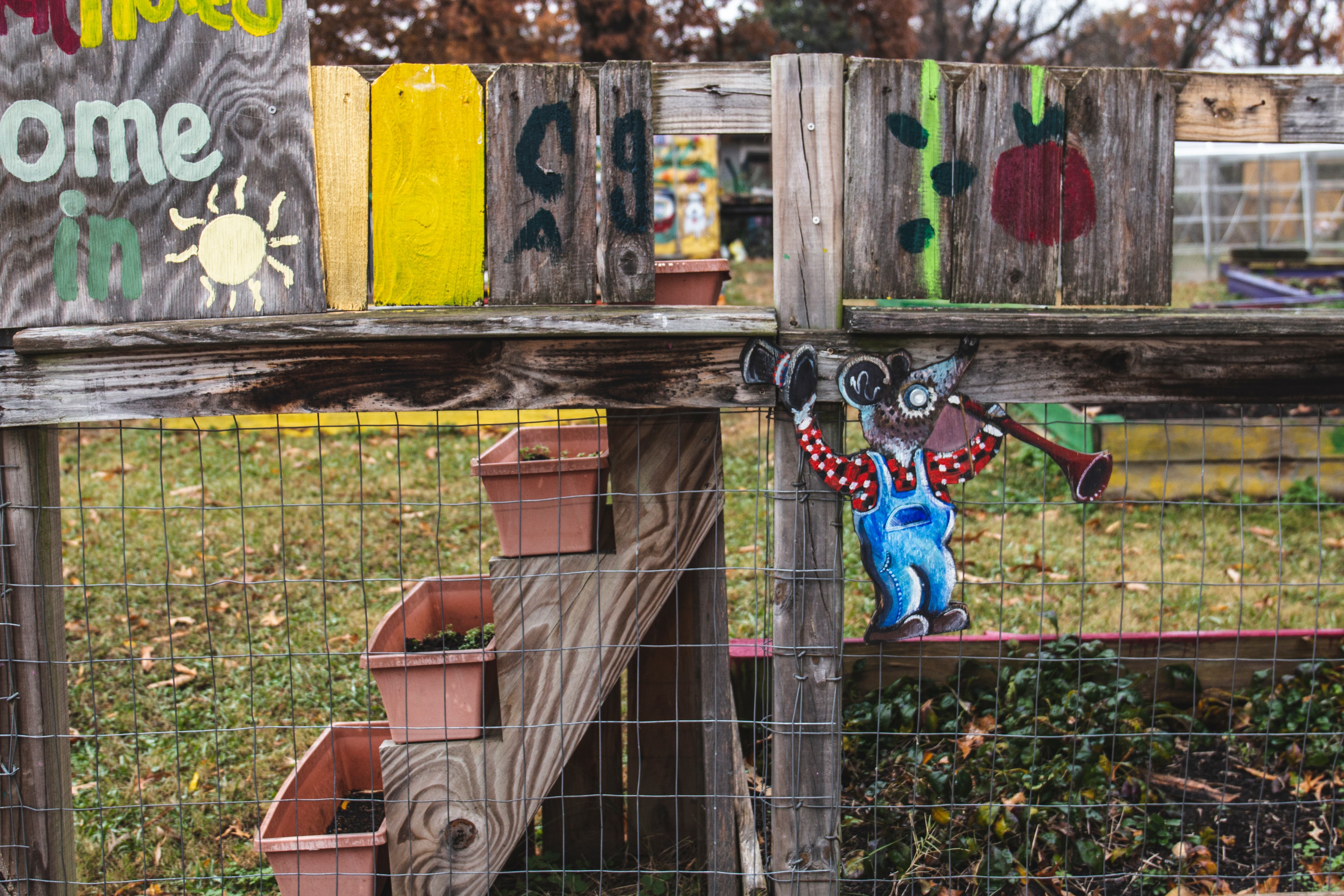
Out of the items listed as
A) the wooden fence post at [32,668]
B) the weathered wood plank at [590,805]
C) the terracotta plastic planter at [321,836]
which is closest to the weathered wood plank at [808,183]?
the weathered wood plank at [590,805]

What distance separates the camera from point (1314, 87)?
94.0 inches

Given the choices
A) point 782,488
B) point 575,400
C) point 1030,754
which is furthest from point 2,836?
point 1030,754

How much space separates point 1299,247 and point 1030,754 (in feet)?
64.6

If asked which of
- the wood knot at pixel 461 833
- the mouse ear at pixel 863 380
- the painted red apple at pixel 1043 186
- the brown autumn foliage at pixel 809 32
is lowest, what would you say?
the wood knot at pixel 461 833

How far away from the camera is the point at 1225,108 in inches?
94.2

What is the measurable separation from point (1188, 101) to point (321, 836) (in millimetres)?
2722

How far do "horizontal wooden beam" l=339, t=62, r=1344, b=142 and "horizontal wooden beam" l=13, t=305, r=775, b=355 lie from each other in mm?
412

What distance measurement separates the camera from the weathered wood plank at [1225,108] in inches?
93.7

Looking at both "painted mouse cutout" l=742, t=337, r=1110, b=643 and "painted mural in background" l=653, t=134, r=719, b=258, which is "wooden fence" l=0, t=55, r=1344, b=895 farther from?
"painted mural in background" l=653, t=134, r=719, b=258

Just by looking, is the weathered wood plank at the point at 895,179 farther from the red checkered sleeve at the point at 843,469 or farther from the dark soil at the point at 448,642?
the dark soil at the point at 448,642

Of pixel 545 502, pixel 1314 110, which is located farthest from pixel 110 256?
pixel 1314 110

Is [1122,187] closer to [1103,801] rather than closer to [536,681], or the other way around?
[536,681]

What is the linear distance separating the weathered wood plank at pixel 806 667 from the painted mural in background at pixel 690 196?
16.1m

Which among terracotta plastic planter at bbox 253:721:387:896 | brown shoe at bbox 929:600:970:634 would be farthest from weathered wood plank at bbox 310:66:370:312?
brown shoe at bbox 929:600:970:634
